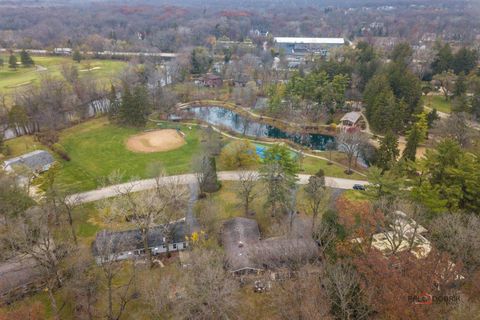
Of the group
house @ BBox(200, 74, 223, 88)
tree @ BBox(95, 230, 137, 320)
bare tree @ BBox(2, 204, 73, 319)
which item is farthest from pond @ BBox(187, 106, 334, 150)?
bare tree @ BBox(2, 204, 73, 319)

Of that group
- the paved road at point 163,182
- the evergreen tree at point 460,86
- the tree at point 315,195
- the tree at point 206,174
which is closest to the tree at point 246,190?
the tree at point 206,174

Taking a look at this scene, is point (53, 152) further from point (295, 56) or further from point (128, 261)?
point (295, 56)

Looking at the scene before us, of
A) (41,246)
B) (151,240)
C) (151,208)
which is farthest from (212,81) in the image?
(41,246)

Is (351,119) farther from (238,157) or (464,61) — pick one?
(464,61)

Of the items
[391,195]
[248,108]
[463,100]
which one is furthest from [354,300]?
[248,108]

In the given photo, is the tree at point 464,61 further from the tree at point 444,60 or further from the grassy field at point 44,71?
the grassy field at point 44,71

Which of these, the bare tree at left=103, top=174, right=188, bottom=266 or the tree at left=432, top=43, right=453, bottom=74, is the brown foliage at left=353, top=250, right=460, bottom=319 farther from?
the tree at left=432, top=43, right=453, bottom=74
